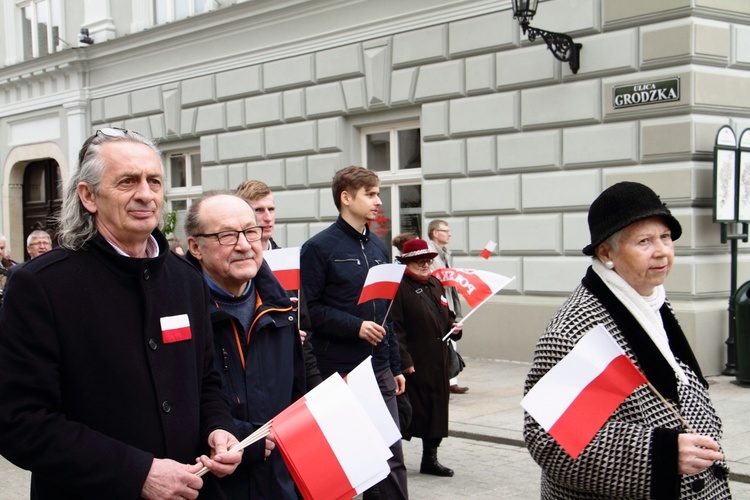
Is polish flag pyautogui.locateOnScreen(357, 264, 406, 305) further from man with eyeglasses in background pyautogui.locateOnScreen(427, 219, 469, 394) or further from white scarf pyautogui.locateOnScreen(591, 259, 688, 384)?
man with eyeglasses in background pyautogui.locateOnScreen(427, 219, 469, 394)

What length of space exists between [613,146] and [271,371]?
25.7ft

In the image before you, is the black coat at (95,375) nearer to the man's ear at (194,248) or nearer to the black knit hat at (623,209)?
→ the man's ear at (194,248)

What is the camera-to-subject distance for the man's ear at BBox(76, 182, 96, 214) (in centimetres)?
262

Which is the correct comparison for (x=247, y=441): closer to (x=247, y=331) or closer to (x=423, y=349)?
(x=247, y=331)

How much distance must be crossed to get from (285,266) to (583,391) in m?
2.56

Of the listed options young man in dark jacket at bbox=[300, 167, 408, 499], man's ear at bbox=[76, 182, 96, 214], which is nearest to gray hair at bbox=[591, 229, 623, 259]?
man's ear at bbox=[76, 182, 96, 214]

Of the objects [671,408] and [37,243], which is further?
[37,243]

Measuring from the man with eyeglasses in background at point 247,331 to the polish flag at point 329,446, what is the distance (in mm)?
390

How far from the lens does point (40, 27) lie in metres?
19.3

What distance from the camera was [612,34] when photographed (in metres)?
10.2

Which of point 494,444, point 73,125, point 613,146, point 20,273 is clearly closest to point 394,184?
point 613,146

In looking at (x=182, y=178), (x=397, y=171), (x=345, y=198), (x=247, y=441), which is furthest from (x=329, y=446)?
(x=182, y=178)

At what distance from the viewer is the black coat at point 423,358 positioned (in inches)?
250

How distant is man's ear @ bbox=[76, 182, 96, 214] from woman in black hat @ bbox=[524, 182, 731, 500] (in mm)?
1392
